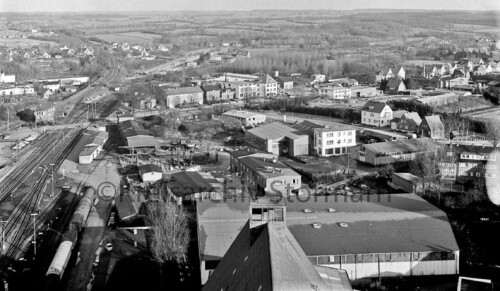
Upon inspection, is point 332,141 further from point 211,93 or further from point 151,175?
point 211,93

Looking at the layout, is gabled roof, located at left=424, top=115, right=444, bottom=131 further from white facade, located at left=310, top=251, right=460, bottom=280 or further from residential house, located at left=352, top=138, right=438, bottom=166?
white facade, located at left=310, top=251, right=460, bottom=280

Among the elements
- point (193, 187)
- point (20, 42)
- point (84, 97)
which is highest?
point (20, 42)

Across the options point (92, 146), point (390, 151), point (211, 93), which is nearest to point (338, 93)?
point (211, 93)

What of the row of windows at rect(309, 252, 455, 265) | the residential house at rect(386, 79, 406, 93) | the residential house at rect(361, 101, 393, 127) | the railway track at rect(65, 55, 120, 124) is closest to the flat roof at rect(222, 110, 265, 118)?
the residential house at rect(361, 101, 393, 127)

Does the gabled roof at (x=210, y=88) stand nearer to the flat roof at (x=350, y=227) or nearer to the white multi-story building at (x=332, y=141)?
the white multi-story building at (x=332, y=141)

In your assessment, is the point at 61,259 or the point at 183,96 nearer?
the point at 61,259

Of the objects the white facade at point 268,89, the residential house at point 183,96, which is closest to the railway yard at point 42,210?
the residential house at point 183,96
